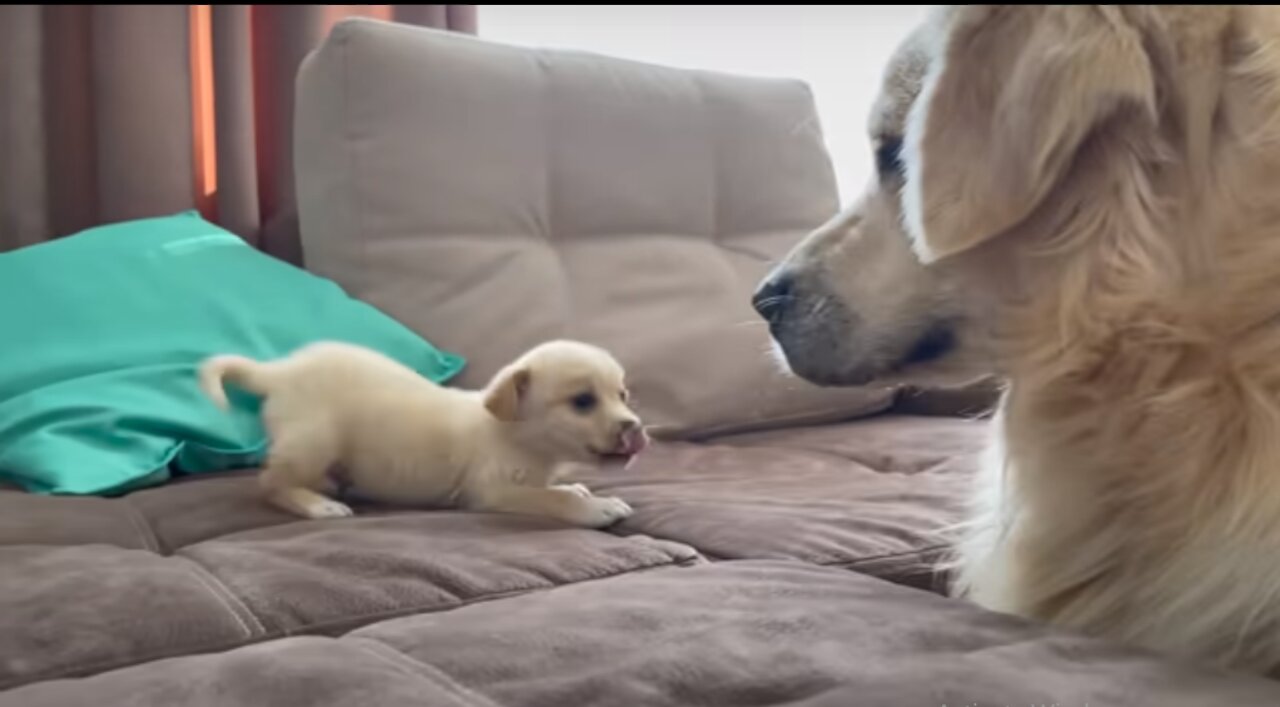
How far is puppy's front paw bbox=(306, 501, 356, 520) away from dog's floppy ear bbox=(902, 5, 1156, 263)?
635 mm

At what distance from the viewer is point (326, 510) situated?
1282mm

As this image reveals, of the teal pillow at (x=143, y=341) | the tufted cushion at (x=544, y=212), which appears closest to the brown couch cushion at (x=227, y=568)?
the teal pillow at (x=143, y=341)

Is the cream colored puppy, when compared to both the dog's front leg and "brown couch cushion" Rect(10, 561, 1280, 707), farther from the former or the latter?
"brown couch cushion" Rect(10, 561, 1280, 707)

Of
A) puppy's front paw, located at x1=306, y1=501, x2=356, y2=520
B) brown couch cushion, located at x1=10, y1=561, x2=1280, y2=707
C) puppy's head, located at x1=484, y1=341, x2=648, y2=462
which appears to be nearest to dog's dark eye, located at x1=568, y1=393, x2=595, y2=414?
puppy's head, located at x1=484, y1=341, x2=648, y2=462

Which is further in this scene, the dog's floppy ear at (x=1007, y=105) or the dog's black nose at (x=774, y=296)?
the dog's black nose at (x=774, y=296)

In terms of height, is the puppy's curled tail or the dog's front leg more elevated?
the puppy's curled tail

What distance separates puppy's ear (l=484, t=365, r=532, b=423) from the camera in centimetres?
138

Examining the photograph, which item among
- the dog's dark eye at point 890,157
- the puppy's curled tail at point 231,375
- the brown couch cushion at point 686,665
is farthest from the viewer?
the puppy's curled tail at point 231,375

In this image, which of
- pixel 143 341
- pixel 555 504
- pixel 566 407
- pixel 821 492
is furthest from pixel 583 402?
pixel 143 341

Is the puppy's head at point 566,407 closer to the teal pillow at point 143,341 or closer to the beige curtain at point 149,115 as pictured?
the teal pillow at point 143,341

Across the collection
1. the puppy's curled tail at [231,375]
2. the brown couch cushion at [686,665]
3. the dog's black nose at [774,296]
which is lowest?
the puppy's curled tail at [231,375]

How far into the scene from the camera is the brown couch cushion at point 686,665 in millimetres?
682

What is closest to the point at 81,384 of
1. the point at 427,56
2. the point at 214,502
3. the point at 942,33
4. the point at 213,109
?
the point at 214,502

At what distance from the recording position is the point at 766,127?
2160 millimetres
